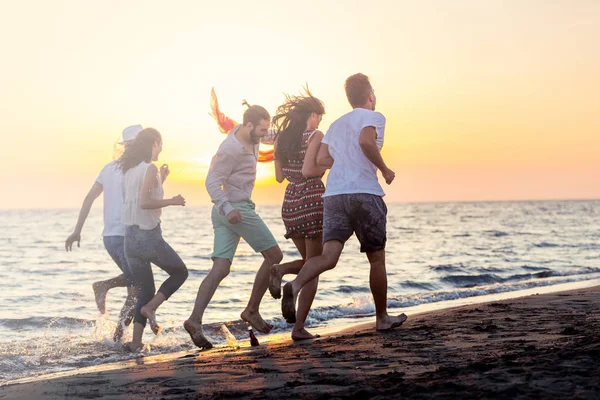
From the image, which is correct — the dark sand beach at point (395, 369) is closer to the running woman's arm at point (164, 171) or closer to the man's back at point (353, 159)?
the man's back at point (353, 159)

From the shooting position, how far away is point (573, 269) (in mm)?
15594

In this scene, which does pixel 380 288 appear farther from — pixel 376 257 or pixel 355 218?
pixel 355 218

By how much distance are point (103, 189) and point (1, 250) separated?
17.8 m

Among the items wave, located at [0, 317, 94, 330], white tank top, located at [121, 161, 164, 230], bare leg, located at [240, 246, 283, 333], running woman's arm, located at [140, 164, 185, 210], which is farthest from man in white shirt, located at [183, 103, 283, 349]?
wave, located at [0, 317, 94, 330]

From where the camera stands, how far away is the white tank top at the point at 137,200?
246 inches

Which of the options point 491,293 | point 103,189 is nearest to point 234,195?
point 103,189

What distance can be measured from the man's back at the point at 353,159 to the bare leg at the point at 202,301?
1.06 meters

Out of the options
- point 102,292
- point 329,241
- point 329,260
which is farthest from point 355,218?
point 102,292

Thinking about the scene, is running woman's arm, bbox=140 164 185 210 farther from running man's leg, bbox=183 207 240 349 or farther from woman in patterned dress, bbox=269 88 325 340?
woman in patterned dress, bbox=269 88 325 340

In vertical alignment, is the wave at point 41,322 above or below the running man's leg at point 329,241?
below

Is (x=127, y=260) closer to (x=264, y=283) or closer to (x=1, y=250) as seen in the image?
(x=264, y=283)

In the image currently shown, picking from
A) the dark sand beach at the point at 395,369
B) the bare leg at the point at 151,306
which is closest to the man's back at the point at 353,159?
the dark sand beach at the point at 395,369

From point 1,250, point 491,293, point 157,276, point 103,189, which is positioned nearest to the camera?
point 103,189

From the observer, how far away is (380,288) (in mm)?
5707
